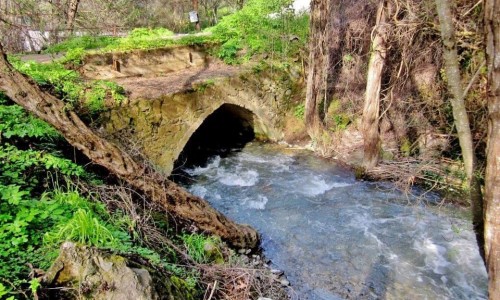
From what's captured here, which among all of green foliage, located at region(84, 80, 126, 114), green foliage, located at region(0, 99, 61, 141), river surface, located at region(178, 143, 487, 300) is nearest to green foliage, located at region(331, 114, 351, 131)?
river surface, located at region(178, 143, 487, 300)

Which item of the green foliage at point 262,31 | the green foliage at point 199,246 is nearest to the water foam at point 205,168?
→ the green foliage at point 262,31

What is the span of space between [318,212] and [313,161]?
7.94 ft

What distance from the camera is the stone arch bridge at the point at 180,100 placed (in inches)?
282

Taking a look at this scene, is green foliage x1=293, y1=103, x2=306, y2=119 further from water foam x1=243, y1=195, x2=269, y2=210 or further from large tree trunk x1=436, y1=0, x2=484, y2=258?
large tree trunk x1=436, y1=0, x2=484, y2=258

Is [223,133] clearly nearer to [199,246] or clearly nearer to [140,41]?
[140,41]

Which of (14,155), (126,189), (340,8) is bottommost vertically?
(126,189)

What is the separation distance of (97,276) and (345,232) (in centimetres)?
440

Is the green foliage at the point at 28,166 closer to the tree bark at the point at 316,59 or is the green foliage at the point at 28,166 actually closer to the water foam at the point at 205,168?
the water foam at the point at 205,168

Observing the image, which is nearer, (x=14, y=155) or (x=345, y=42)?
(x=14, y=155)

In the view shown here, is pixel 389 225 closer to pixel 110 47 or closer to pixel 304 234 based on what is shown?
pixel 304 234

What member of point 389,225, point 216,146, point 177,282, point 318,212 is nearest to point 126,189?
point 177,282

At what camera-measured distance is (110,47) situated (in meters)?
8.57

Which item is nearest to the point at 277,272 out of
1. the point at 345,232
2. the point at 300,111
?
the point at 345,232

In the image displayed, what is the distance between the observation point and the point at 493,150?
81.8 inches
